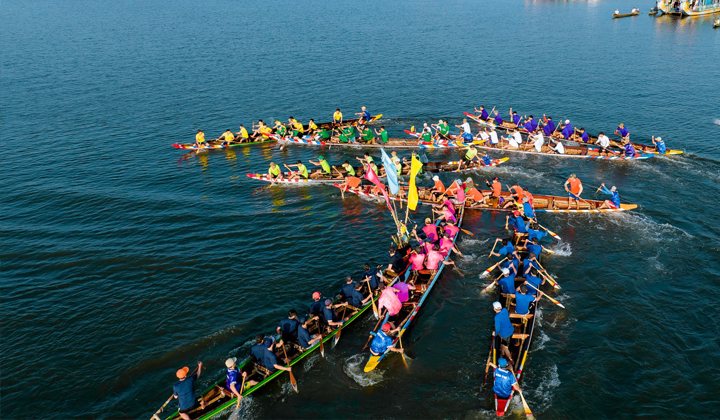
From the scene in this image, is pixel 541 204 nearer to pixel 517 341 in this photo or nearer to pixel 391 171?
pixel 391 171

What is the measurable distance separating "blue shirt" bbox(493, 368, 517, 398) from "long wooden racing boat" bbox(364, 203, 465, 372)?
4.94 m

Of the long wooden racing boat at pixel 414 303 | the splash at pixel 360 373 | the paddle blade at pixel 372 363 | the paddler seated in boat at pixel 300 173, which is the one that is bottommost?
the splash at pixel 360 373

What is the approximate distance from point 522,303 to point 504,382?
5338 mm

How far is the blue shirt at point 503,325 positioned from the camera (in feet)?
65.5

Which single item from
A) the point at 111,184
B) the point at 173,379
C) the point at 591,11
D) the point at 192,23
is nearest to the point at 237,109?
the point at 111,184

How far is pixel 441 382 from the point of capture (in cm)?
2000

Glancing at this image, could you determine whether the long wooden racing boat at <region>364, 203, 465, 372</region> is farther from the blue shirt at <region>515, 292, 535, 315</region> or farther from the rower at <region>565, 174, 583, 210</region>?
the rower at <region>565, 174, 583, 210</region>

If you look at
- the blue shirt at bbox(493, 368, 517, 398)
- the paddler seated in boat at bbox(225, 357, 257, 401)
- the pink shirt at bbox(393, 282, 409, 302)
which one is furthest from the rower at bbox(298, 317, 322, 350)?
the blue shirt at bbox(493, 368, 517, 398)

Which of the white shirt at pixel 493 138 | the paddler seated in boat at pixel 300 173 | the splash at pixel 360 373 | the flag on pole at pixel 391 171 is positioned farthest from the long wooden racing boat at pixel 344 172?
the splash at pixel 360 373

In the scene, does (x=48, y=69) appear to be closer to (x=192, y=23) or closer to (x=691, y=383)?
(x=192, y=23)

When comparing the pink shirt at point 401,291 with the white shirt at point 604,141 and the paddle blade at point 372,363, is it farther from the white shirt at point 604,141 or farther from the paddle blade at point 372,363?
the white shirt at point 604,141

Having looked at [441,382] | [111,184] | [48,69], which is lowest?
[441,382]

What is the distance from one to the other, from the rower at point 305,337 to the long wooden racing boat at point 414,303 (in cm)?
274

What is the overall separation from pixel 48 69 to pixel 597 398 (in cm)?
9693
